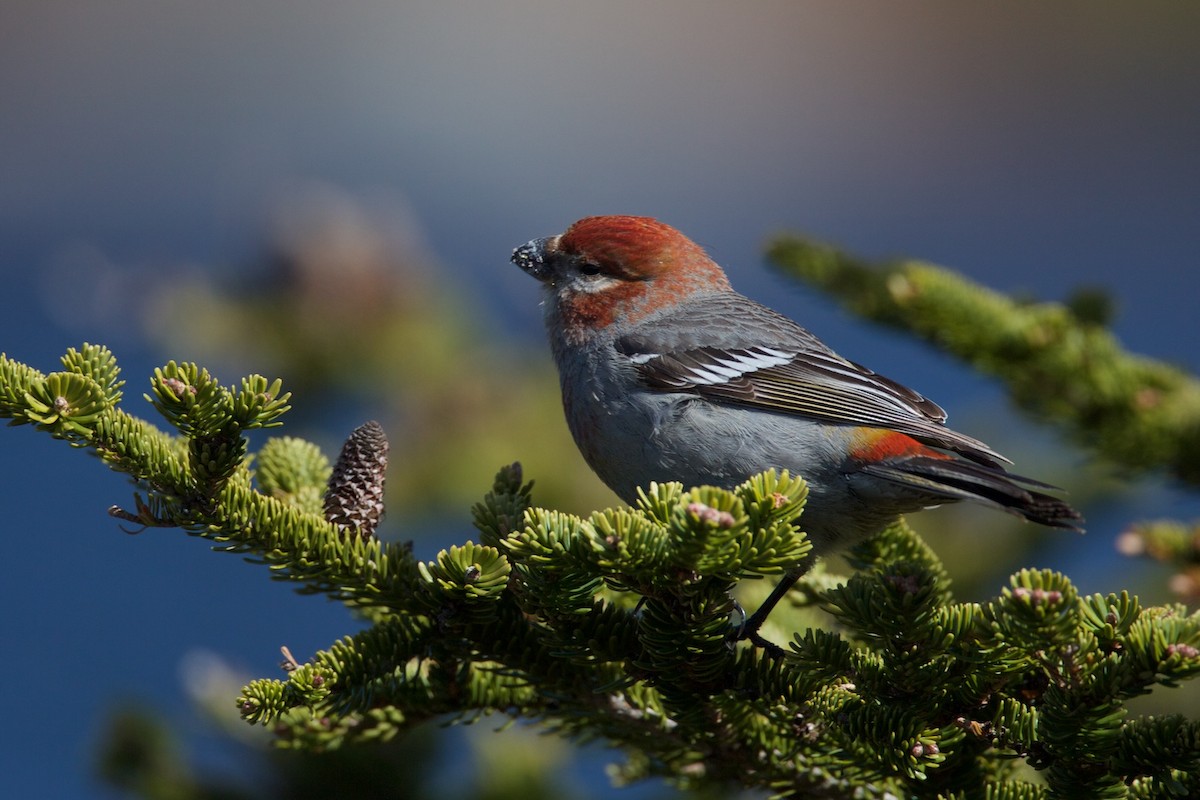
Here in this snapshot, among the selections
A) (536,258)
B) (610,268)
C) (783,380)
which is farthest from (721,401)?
(536,258)

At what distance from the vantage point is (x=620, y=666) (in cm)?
261

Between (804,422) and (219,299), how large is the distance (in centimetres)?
364

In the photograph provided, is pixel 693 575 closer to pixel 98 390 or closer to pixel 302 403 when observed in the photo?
pixel 98 390

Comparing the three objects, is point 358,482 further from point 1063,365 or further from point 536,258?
point 1063,365

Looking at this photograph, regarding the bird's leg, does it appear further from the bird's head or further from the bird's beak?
the bird's beak

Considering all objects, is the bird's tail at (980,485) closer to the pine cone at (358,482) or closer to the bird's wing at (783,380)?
the bird's wing at (783,380)

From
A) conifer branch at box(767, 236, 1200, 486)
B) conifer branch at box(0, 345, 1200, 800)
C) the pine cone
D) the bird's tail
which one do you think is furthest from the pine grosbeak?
the pine cone

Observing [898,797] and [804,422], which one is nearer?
[898,797]

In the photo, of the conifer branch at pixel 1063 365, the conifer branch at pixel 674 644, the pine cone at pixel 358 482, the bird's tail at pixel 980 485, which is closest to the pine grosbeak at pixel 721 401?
the bird's tail at pixel 980 485

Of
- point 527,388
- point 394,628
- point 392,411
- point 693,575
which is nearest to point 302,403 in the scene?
point 392,411

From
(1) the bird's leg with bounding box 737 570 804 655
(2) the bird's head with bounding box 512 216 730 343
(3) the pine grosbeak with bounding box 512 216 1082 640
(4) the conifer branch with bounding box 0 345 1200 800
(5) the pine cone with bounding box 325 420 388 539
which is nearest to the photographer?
(4) the conifer branch with bounding box 0 345 1200 800

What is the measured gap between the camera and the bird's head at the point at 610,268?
13.6 ft

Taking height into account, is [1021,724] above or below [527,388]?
below

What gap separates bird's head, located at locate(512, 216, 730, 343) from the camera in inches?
163
